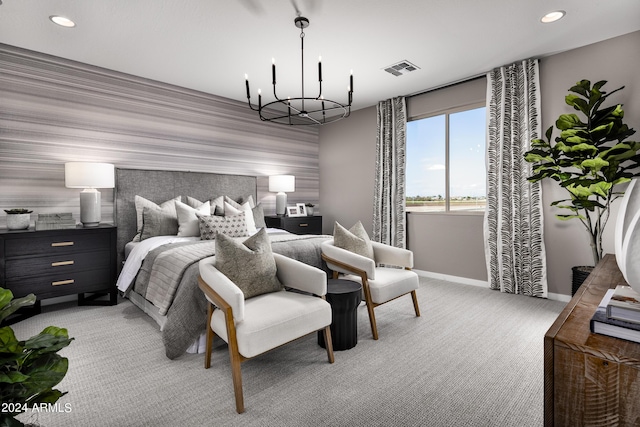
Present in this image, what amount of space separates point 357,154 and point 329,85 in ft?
4.94

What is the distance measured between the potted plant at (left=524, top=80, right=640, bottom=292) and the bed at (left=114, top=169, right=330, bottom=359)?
2.43 meters

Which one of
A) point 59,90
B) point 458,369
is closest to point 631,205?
point 458,369

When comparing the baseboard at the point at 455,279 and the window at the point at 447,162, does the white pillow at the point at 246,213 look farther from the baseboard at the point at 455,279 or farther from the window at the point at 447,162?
the baseboard at the point at 455,279

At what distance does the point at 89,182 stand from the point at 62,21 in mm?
1428

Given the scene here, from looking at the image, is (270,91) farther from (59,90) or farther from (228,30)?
(59,90)

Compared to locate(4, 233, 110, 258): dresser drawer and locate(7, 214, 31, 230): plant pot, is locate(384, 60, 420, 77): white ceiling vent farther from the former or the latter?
locate(7, 214, 31, 230): plant pot

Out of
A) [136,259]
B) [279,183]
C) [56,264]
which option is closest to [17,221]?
[56,264]

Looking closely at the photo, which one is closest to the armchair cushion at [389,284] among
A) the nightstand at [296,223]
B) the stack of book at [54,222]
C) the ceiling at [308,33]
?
the ceiling at [308,33]

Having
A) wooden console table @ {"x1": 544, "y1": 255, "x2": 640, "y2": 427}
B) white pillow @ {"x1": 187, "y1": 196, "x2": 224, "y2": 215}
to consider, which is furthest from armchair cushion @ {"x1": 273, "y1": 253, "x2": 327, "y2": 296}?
white pillow @ {"x1": 187, "y1": 196, "x2": 224, "y2": 215}

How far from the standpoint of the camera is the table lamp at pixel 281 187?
16.9ft

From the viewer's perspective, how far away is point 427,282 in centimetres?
432

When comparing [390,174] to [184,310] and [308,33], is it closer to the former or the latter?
[308,33]

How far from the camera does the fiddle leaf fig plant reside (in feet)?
9.14

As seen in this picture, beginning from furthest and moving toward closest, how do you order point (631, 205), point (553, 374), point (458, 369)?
point (458, 369)
point (631, 205)
point (553, 374)
